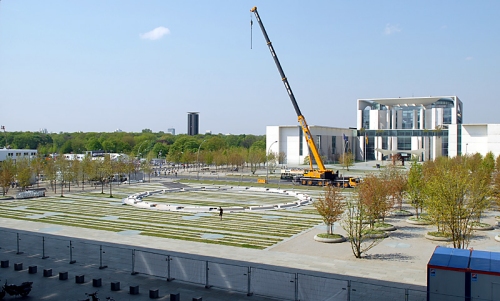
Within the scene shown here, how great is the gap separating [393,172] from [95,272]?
27963 millimetres

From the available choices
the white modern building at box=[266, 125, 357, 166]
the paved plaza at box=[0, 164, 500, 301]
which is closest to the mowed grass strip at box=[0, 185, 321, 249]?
the paved plaza at box=[0, 164, 500, 301]

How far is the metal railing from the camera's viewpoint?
15672 mm

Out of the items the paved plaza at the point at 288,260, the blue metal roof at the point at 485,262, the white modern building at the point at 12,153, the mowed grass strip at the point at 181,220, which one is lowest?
the paved plaza at the point at 288,260

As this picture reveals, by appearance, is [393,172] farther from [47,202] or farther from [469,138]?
[469,138]

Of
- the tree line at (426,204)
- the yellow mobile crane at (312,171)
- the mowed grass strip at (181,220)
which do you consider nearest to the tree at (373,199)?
the tree line at (426,204)

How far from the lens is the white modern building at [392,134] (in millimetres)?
110375

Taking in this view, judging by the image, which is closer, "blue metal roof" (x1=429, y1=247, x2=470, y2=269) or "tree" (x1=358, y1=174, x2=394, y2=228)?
"blue metal roof" (x1=429, y1=247, x2=470, y2=269)

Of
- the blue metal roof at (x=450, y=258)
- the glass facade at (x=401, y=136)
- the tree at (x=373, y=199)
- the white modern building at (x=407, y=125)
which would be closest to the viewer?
the blue metal roof at (x=450, y=258)

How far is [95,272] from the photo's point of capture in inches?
774

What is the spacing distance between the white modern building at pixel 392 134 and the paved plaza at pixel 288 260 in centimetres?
7538

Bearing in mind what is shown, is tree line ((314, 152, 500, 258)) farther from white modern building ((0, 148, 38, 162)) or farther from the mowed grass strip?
white modern building ((0, 148, 38, 162))

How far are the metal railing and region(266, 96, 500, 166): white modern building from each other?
81933 millimetres

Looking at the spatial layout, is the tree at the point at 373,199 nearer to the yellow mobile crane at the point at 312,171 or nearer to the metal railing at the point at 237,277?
the metal railing at the point at 237,277

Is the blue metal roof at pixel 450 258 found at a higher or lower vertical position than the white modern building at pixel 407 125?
lower
